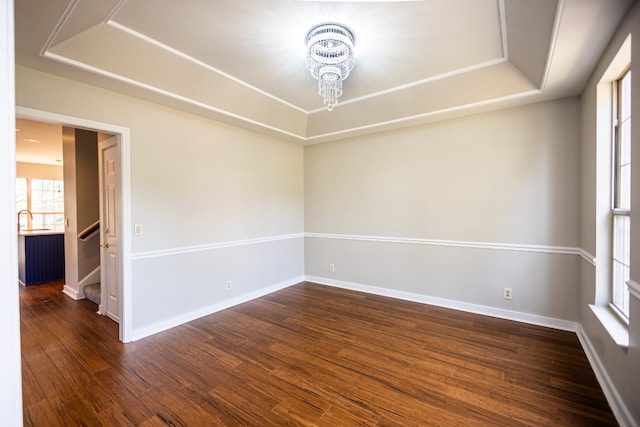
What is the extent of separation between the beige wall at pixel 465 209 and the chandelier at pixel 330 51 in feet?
6.03

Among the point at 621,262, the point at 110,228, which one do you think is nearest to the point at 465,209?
the point at 621,262

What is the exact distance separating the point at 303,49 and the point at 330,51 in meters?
0.37

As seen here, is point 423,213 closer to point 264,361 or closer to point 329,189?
point 329,189

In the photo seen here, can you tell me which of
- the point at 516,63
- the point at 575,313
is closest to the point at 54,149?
the point at 516,63

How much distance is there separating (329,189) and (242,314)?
95.2 inches

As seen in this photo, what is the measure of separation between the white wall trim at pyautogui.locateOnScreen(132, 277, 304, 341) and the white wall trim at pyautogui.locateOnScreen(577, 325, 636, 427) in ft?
12.2

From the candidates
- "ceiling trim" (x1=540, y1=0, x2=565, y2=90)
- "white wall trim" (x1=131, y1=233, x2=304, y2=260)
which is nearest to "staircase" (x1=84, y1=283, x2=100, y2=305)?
"white wall trim" (x1=131, y1=233, x2=304, y2=260)

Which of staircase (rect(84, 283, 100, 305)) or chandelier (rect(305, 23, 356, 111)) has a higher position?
chandelier (rect(305, 23, 356, 111))

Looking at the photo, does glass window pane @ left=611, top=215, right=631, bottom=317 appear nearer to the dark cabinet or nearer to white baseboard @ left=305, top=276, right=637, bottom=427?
white baseboard @ left=305, top=276, right=637, bottom=427

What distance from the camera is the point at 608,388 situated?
77.1 inches

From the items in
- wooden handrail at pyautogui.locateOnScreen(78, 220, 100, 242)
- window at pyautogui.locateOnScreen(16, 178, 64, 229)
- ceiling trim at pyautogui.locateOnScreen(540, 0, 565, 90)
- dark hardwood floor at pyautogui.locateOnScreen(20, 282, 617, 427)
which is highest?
ceiling trim at pyautogui.locateOnScreen(540, 0, 565, 90)

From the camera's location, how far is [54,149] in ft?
21.9

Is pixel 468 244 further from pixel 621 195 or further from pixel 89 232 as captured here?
pixel 89 232

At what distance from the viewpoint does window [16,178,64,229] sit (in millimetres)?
8190
